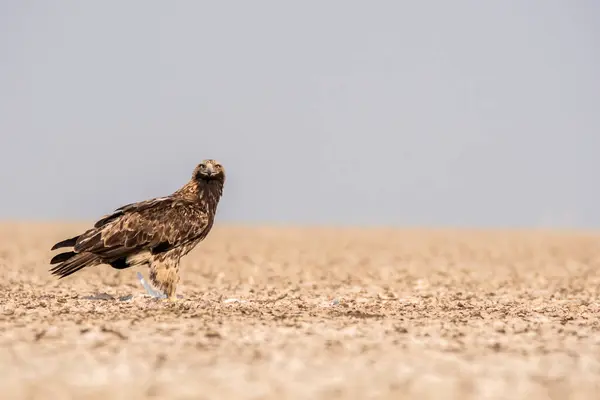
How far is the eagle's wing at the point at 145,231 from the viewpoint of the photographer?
16188mm

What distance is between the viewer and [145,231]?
637 inches

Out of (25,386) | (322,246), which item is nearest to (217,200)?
(25,386)

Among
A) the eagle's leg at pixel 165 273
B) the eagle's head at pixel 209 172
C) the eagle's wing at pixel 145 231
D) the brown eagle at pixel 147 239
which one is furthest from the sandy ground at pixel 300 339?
the eagle's head at pixel 209 172

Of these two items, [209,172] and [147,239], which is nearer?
[147,239]

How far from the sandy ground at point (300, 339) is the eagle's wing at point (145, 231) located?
1017 millimetres

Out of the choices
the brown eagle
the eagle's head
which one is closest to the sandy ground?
the brown eagle

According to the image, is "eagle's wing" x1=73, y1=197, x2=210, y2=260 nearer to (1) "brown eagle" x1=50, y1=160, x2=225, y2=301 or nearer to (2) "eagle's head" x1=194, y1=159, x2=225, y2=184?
(1) "brown eagle" x1=50, y1=160, x2=225, y2=301

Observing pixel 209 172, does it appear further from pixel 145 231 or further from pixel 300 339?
pixel 300 339

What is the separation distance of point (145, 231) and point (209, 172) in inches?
66.7

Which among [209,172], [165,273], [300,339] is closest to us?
[300,339]

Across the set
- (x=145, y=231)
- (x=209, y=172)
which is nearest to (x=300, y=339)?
(x=145, y=231)

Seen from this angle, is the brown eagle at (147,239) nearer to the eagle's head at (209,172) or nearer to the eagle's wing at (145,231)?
the eagle's wing at (145,231)

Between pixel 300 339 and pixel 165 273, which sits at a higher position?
pixel 165 273

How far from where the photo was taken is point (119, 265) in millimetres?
16656
